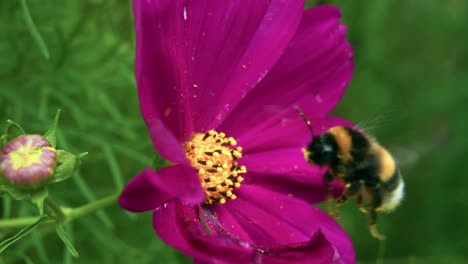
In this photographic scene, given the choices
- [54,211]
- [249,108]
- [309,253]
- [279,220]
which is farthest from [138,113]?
[309,253]

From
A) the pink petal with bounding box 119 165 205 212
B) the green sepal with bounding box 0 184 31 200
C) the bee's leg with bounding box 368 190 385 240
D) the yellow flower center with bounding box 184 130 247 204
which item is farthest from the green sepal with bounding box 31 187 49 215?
the bee's leg with bounding box 368 190 385 240

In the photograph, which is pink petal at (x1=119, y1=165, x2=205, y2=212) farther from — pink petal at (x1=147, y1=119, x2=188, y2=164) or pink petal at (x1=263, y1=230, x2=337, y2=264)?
pink petal at (x1=263, y1=230, x2=337, y2=264)

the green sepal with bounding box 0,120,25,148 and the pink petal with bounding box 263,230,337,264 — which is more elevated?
the green sepal with bounding box 0,120,25,148

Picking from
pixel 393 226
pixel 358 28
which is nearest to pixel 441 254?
pixel 393 226

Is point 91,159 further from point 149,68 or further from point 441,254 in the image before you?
point 441,254

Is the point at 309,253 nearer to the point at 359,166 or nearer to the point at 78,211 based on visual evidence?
the point at 359,166

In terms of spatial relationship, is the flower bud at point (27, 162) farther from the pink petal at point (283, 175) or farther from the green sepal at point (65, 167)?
the pink petal at point (283, 175)
